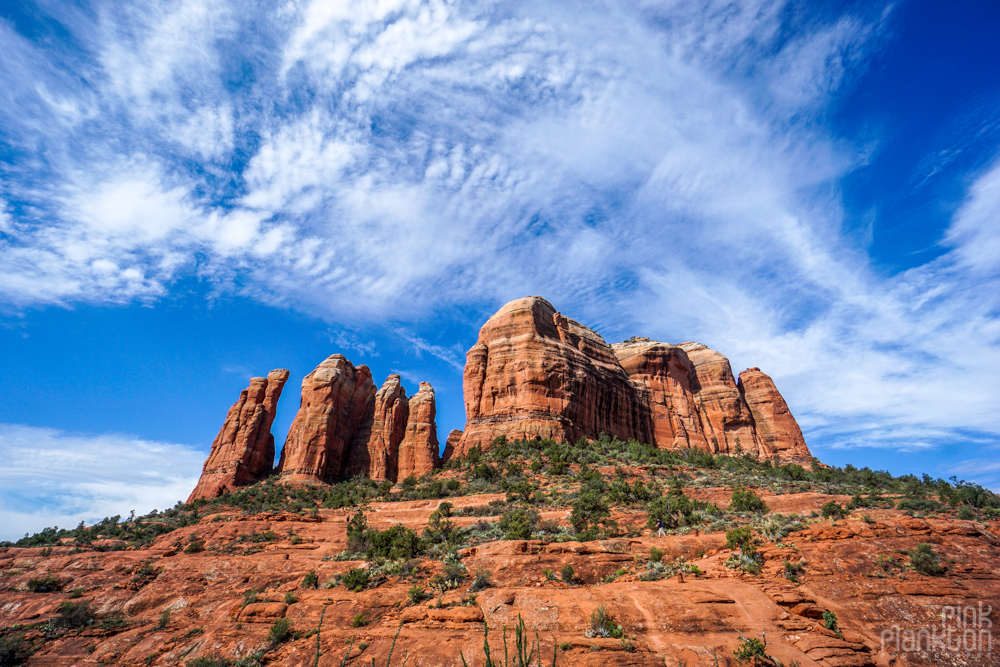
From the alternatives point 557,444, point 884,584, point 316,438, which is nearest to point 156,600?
point 884,584

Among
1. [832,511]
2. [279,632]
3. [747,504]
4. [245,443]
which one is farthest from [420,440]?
[832,511]

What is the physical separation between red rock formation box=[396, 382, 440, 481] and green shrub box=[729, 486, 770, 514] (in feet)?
121

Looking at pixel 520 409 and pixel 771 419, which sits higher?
pixel 771 419

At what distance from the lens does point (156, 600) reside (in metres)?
18.6

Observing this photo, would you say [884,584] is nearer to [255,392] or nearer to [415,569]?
[415,569]

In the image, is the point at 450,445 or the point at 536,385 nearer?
the point at 536,385

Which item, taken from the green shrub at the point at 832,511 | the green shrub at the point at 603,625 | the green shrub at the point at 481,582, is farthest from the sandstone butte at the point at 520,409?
the green shrub at the point at 603,625

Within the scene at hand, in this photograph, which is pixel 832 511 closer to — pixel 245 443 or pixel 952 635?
pixel 952 635

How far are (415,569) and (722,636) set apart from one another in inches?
416

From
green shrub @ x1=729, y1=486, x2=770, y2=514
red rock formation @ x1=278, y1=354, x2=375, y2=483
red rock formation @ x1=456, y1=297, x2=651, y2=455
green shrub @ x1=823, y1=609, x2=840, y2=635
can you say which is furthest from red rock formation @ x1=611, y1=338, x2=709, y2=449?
green shrub @ x1=823, y1=609, x2=840, y2=635

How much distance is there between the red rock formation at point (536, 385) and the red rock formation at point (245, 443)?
2385 cm

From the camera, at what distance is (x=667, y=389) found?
6631 cm

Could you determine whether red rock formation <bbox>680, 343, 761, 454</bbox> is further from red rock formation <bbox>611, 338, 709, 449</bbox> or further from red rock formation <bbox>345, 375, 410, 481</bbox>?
red rock formation <bbox>345, 375, 410, 481</bbox>

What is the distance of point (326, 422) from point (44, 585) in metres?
33.5
